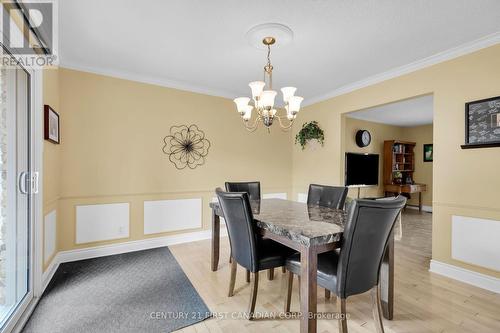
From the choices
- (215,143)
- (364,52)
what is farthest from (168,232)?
(364,52)

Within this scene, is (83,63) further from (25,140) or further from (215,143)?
(215,143)

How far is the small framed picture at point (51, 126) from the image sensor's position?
222 cm

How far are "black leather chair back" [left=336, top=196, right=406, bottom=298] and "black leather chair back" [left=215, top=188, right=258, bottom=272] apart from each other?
0.62 m

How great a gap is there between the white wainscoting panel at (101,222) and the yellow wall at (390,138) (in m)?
4.63

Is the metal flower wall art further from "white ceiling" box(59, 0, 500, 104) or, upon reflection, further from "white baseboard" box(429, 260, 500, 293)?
"white baseboard" box(429, 260, 500, 293)

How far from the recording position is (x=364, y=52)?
256cm

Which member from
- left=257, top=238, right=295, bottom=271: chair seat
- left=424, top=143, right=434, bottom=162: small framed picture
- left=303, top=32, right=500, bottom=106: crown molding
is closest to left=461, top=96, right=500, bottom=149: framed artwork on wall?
left=303, top=32, right=500, bottom=106: crown molding

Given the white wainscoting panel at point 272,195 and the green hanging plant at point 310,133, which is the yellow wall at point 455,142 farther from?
the white wainscoting panel at point 272,195

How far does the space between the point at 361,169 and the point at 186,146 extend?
12.4ft

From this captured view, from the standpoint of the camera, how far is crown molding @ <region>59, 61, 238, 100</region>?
9.59 ft

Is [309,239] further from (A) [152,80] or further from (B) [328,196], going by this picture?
(A) [152,80]

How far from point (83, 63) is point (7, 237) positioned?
2.14 m

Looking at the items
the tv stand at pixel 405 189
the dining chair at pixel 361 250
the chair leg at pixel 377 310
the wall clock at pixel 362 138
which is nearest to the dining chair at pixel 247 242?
the dining chair at pixel 361 250

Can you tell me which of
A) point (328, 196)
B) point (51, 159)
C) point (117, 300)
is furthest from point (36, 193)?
point (328, 196)
